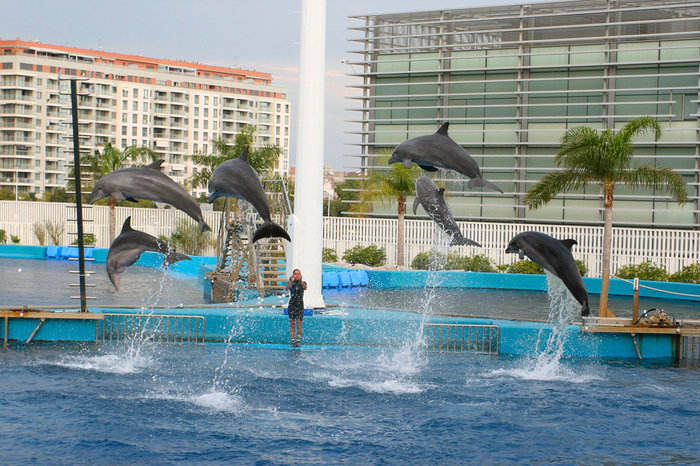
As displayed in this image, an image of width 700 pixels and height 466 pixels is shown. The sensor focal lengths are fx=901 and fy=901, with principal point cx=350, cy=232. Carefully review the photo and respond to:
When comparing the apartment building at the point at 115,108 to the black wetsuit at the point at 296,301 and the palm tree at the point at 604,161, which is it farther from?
the black wetsuit at the point at 296,301

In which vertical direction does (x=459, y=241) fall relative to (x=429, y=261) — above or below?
above

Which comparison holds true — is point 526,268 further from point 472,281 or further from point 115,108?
point 115,108

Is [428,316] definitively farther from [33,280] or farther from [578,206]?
[578,206]

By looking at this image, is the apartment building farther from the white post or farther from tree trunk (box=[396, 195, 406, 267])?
the white post

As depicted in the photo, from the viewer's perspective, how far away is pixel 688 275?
2852 cm

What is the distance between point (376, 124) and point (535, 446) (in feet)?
103

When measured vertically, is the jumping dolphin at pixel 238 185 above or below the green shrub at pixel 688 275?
above

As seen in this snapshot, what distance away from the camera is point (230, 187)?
11375 millimetres

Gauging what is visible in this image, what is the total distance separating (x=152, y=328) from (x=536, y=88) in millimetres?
24893

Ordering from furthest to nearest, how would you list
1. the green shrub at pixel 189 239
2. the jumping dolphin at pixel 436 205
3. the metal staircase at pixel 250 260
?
the green shrub at pixel 189 239
the metal staircase at pixel 250 260
the jumping dolphin at pixel 436 205

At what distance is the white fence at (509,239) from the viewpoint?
101ft

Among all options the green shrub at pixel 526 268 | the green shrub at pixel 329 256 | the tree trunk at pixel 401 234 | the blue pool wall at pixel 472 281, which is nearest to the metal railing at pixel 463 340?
the blue pool wall at pixel 472 281

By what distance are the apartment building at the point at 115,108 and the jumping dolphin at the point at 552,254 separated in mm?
85689

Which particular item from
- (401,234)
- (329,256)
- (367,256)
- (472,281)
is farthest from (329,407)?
(329,256)
